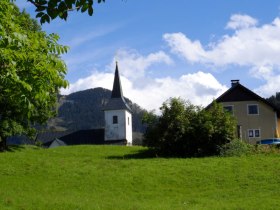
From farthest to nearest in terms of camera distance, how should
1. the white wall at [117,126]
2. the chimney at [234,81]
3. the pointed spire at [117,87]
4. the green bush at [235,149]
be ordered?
the pointed spire at [117,87] < the white wall at [117,126] < the chimney at [234,81] < the green bush at [235,149]

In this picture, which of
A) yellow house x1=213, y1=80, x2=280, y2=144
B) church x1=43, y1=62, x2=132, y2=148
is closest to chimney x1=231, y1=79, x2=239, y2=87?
yellow house x1=213, y1=80, x2=280, y2=144

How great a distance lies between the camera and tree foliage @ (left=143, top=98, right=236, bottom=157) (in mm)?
34500

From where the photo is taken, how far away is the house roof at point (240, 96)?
5475cm

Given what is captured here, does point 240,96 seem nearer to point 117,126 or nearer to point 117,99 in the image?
→ point 117,126

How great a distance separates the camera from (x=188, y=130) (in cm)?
3484

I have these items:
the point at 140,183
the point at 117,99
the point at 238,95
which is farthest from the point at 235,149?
the point at 117,99

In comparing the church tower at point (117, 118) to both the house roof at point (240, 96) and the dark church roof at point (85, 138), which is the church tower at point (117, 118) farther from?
the house roof at point (240, 96)

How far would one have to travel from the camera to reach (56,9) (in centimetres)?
585

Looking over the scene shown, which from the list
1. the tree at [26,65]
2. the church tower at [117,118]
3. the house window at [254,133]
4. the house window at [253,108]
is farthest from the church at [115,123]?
the tree at [26,65]

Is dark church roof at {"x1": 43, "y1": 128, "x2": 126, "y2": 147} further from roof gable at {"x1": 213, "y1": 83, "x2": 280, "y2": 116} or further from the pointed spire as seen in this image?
roof gable at {"x1": 213, "y1": 83, "x2": 280, "y2": 116}

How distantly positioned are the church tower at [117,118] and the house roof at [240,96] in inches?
1337

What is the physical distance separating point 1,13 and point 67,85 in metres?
2.18

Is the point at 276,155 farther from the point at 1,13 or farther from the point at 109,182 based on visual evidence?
the point at 1,13

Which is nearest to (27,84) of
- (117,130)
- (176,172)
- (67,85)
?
(67,85)
